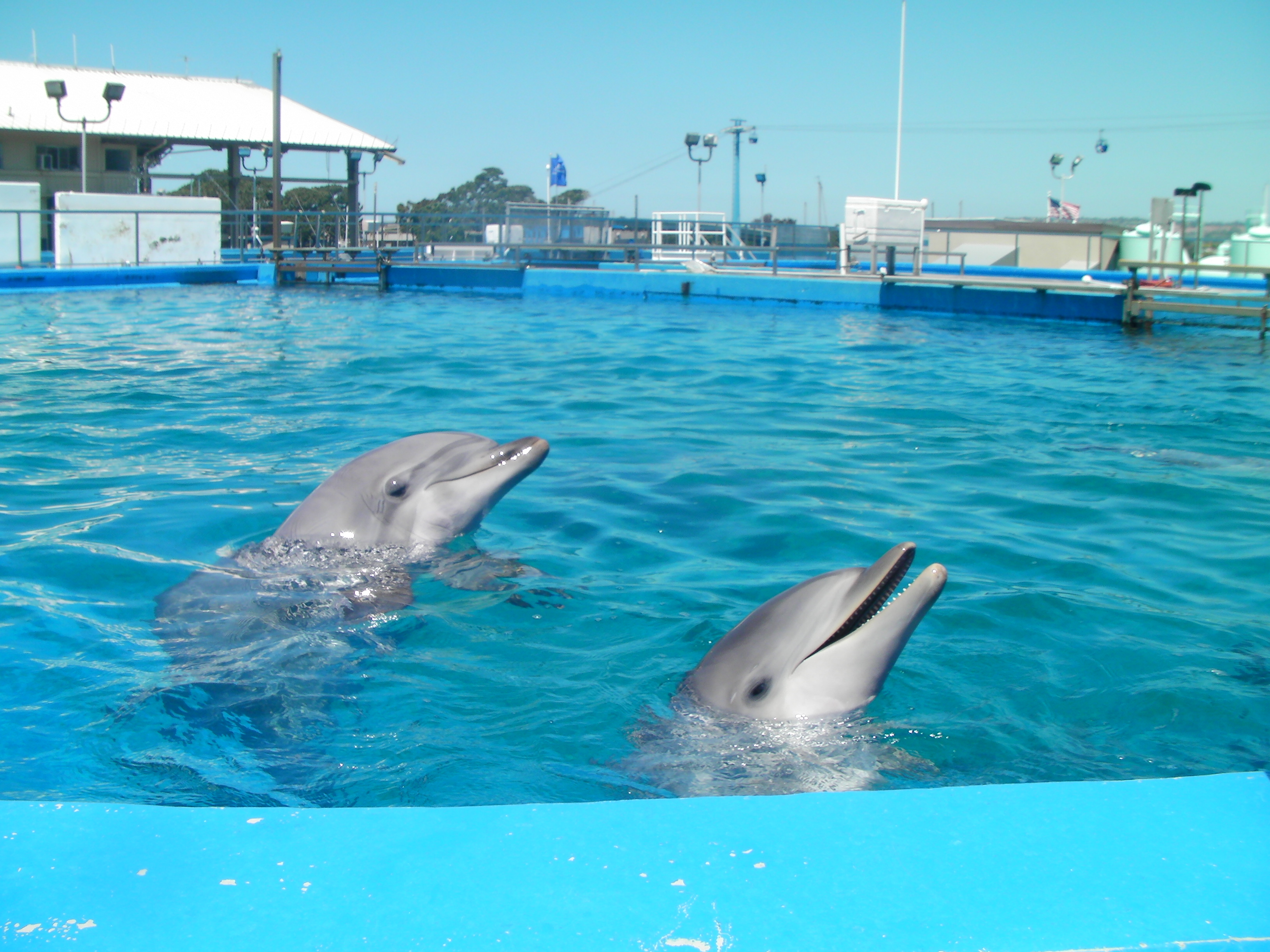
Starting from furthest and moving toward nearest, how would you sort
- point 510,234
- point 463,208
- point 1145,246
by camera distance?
point 463,208
point 510,234
point 1145,246

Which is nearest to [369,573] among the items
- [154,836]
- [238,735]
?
[238,735]

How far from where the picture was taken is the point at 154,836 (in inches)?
60.7

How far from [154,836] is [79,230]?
67.5 ft

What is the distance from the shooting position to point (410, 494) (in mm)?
4203

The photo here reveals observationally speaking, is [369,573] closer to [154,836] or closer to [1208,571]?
[154,836]

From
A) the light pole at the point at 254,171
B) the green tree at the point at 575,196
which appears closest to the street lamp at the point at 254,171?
the light pole at the point at 254,171

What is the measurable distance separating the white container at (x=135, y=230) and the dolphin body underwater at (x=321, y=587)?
16901mm

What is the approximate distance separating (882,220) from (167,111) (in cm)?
2147

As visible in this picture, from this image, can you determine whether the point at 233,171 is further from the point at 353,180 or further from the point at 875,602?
the point at 875,602

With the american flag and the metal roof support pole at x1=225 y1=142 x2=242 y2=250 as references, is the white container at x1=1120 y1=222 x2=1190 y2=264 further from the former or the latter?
the metal roof support pole at x1=225 y1=142 x2=242 y2=250

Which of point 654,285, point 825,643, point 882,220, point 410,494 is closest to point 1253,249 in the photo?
point 882,220

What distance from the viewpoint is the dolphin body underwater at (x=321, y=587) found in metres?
3.22

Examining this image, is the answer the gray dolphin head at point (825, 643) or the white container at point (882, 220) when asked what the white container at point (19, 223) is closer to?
the white container at point (882, 220)

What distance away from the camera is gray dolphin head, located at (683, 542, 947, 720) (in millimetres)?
2623
